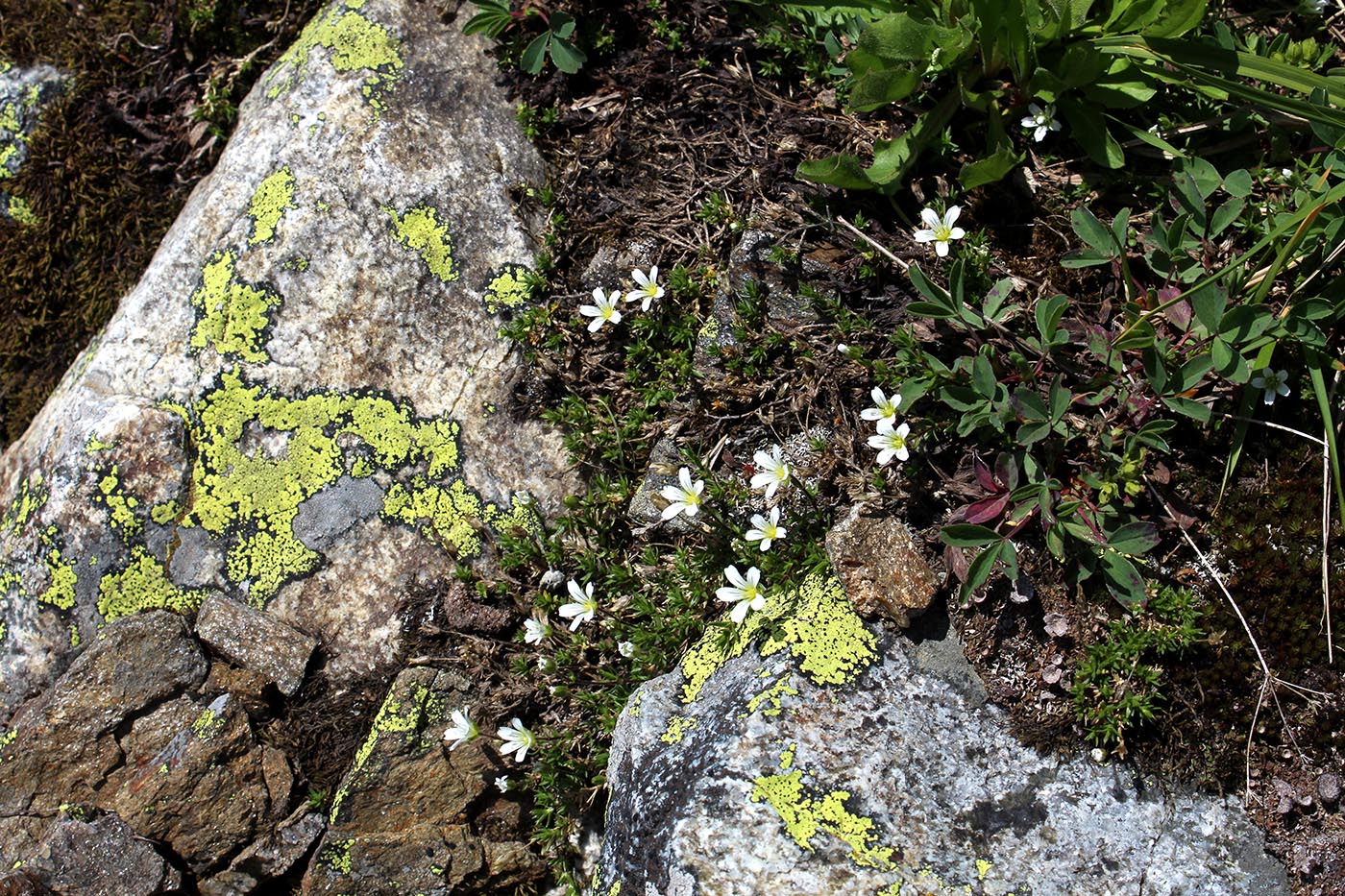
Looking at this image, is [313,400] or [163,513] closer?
[163,513]

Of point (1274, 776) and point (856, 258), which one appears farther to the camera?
point (856, 258)

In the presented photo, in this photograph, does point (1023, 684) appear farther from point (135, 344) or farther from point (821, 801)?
point (135, 344)

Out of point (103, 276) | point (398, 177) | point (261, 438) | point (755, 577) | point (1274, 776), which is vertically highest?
point (398, 177)

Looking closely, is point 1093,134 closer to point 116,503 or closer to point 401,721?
point 401,721

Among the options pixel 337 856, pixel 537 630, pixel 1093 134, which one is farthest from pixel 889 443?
pixel 337 856

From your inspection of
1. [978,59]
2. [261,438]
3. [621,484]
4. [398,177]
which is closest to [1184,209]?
[978,59]

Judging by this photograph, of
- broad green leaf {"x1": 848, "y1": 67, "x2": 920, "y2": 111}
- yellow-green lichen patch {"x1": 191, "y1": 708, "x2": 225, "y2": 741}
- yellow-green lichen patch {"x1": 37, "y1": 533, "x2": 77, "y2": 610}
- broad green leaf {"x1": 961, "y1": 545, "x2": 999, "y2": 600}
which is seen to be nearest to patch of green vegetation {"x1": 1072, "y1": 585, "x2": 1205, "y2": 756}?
broad green leaf {"x1": 961, "y1": 545, "x2": 999, "y2": 600}

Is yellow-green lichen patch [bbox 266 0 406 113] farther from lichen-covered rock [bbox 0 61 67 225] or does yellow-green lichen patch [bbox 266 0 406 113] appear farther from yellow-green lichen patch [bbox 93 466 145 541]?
yellow-green lichen patch [bbox 93 466 145 541]
